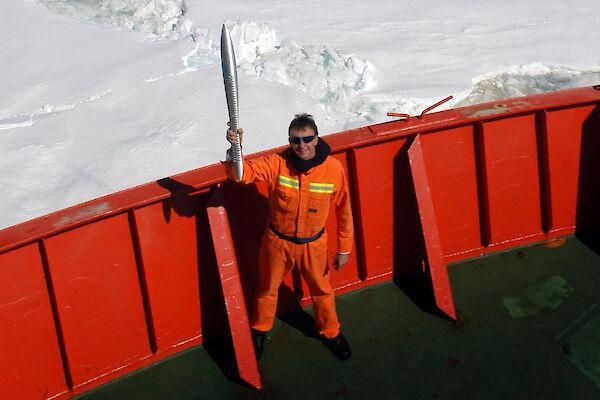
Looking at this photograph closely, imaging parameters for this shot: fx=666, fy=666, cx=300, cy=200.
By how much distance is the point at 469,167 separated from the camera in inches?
167

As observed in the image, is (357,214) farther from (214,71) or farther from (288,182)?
(214,71)

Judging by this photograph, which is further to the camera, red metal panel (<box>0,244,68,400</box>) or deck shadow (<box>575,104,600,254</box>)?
deck shadow (<box>575,104,600,254</box>)

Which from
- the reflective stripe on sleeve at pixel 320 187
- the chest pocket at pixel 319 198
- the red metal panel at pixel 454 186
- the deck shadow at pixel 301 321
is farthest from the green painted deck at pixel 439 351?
the reflective stripe on sleeve at pixel 320 187

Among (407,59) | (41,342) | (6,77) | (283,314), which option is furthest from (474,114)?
(6,77)

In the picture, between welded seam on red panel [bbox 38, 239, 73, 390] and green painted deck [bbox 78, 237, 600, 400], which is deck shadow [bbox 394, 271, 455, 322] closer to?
green painted deck [bbox 78, 237, 600, 400]

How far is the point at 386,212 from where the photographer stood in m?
4.15

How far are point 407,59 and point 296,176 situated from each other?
4.60 m

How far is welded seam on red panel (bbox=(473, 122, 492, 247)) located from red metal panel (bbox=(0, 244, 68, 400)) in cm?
264

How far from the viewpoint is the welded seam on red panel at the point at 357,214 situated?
3943 mm

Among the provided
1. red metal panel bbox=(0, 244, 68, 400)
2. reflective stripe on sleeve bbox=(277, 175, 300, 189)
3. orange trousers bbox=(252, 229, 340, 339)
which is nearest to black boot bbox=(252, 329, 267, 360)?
orange trousers bbox=(252, 229, 340, 339)

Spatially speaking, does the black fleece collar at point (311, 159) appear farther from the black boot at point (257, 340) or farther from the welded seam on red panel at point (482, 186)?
the welded seam on red panel at point (482, 186)

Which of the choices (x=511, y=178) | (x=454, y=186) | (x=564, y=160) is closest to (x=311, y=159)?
(x=454, y=186)

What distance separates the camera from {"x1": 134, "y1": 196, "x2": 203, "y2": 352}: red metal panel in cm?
360

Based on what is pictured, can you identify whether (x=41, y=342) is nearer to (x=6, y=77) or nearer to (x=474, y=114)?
(x=474, y=114)
